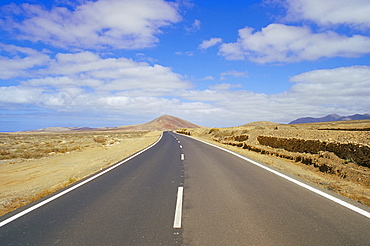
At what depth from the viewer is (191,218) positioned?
514 centimetres

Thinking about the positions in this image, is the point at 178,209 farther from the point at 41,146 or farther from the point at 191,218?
the point at 41,146

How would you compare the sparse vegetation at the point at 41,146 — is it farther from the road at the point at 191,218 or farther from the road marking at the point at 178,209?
the road marking at the point at 178,209

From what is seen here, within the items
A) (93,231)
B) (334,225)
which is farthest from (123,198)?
(334,225)

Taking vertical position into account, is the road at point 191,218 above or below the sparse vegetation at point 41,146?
above

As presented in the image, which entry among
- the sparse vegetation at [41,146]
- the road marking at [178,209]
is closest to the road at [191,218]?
the road marking at [178,209]

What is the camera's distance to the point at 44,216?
5477 mm

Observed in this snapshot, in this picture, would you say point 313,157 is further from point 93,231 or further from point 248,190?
point 93,231

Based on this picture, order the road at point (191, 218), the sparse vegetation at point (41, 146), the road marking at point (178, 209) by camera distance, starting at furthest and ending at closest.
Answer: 1. the sparse vegetation at point (41, 146)
2. the road marking at point (178, 209)
3. the road at point (191, 218)

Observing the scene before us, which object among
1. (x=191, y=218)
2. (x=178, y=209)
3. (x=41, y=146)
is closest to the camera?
(x=191, y=218)

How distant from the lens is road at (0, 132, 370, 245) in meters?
4.20

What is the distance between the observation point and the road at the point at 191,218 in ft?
13.8

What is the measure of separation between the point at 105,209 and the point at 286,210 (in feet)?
13.3

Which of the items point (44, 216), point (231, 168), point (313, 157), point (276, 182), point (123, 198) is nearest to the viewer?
point (44, 216)

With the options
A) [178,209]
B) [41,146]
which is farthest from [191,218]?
[41,146]
